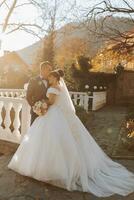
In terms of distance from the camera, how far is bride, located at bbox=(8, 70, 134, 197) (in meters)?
5.98

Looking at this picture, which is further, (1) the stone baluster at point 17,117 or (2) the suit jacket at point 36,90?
(1) the stone baluster at point 17,117

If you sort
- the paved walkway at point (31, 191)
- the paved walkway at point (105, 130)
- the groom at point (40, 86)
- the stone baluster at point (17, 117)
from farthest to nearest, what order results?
1. the paved walkway at point (105, 130)
2. the stone baluster at point (17, 117)
3. the groom at point (40, 86)
4. the paved walkway at point (31, 191)

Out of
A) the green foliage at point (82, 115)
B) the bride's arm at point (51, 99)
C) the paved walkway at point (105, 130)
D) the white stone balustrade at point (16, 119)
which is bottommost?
the paved walkway at point (105, 130)

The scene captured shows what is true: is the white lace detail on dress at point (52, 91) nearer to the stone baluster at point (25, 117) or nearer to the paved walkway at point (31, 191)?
the paved walkway at point (31, 191)

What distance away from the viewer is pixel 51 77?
6539 millimetres

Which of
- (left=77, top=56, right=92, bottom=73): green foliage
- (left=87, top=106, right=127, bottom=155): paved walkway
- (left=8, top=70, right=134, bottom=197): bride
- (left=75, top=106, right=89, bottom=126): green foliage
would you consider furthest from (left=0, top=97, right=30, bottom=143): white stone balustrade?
(left=77, top=56, right=92, bottom=73): green foliage

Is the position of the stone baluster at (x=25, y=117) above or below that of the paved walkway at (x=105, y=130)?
above

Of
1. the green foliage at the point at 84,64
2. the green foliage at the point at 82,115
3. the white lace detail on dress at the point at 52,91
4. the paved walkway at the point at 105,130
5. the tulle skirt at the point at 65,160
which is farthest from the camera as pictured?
the green foliage at the point at 84,64

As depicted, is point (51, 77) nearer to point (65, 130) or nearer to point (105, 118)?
point (65, 130)

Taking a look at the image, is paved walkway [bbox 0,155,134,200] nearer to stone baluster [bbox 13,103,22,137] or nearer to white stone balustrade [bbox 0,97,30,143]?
white stone balustrade [bbox 0,97,30,143]

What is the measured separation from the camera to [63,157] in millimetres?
6082

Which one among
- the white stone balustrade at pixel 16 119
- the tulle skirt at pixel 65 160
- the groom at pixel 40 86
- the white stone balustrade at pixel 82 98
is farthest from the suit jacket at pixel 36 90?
the white stone balustrade at pixel 82 98

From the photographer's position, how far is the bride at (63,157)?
5.98m

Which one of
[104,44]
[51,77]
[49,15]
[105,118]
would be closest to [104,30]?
[104,44]
